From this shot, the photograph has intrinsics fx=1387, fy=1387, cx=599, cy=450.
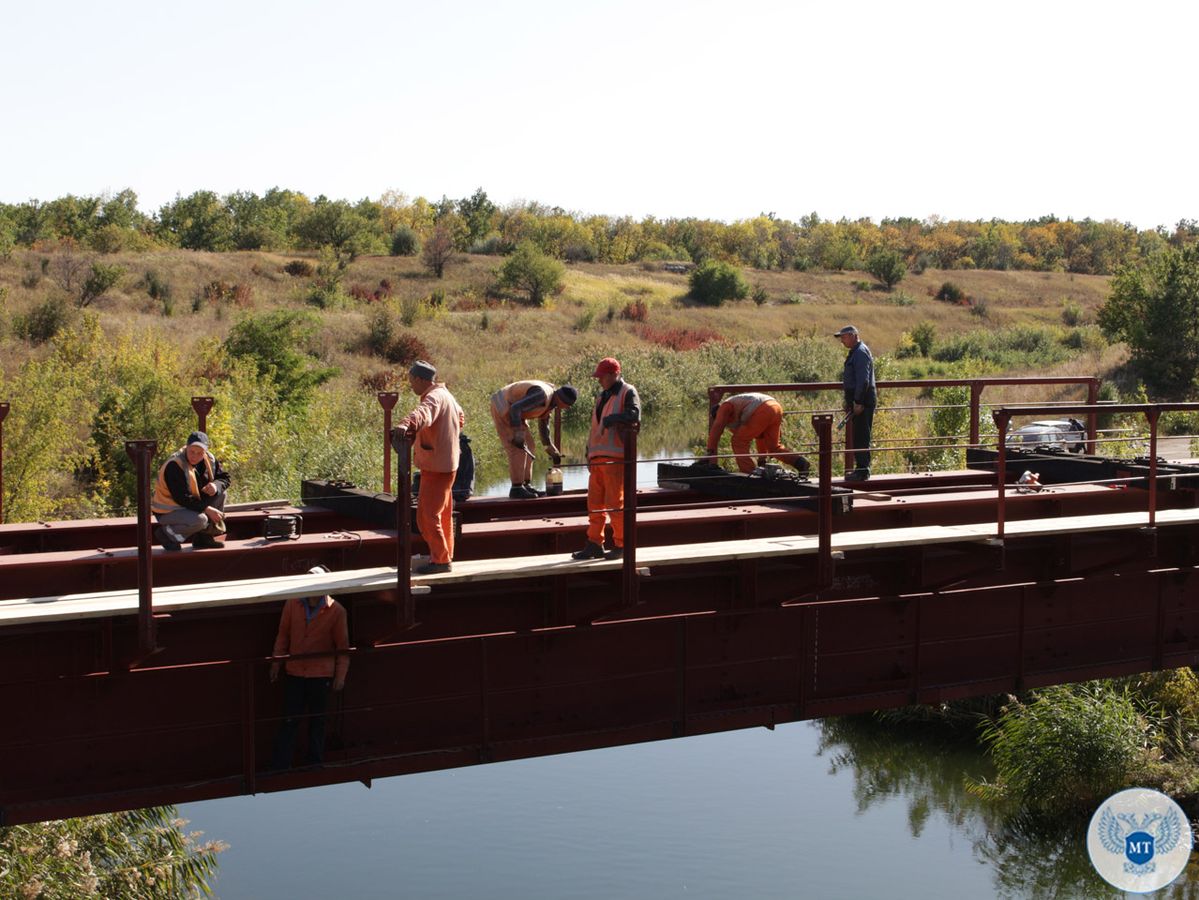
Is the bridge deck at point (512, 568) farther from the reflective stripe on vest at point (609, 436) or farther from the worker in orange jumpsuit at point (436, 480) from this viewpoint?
the reflective stripe on vest at point (609, 436)

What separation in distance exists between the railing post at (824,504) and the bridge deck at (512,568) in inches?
7.1

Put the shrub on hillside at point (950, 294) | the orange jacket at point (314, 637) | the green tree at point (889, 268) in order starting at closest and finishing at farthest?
the orange jacket at point (314, 637) < the shrub on hillside at point (950, 294) < the green tree at point (889, 268)

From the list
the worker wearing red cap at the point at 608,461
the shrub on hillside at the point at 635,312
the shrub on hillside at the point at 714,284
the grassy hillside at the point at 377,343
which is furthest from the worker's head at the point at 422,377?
the shrub on hillside at the point at 714,284

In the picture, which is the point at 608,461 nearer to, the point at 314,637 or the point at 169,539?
the point at 314,637

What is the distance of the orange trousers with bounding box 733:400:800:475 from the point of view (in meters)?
14.7

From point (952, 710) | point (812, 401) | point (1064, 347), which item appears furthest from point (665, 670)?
point (1064, 347)

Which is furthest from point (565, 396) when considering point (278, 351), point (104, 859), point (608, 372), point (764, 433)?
point (278, 351)

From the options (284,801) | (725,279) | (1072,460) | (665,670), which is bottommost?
(284,801)

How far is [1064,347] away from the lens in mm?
76312

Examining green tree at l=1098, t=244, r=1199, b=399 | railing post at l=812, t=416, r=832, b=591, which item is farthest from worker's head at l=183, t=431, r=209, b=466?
green tree at l=1098, t=244, r=1199, b=399

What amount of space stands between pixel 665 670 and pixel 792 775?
11428mm

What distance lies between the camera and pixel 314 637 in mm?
9422

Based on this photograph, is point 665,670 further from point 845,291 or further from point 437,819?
point 845,291

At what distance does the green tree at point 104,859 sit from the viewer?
490 inches
